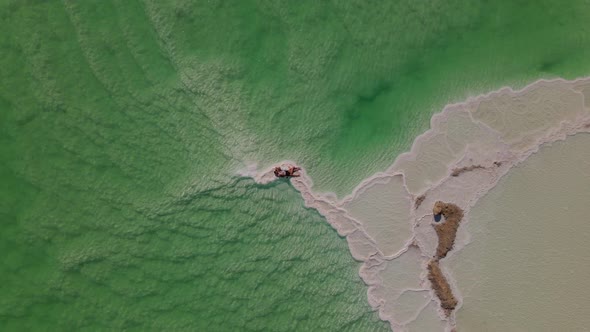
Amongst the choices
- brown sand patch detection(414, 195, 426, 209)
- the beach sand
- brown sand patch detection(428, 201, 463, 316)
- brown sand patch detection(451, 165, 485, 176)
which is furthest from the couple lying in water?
the beach sand

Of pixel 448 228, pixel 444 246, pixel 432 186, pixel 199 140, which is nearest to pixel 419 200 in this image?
pixel 432 186

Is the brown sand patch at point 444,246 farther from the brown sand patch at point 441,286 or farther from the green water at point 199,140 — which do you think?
the green water at point 199,140

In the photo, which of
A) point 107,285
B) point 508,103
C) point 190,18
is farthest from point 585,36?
point 107,285

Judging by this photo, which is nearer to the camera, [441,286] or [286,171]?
[286,171]

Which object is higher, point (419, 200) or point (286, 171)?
point (286, 171)

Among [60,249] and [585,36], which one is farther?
[585,36]

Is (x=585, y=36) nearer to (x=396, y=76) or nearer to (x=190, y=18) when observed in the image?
(x=396, y=76)

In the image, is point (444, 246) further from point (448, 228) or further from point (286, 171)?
point (286, 171)
